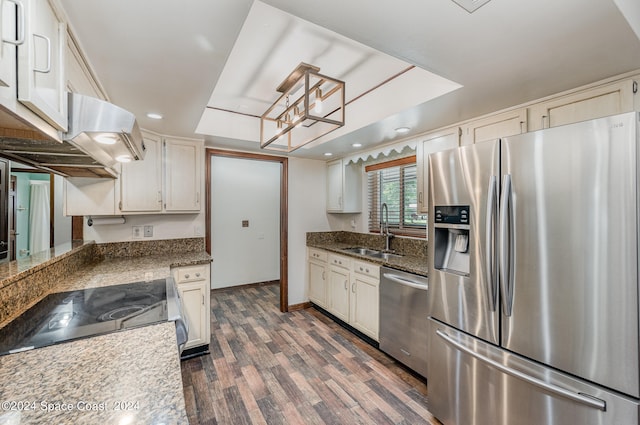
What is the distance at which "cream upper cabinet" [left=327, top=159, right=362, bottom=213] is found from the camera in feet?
12.6

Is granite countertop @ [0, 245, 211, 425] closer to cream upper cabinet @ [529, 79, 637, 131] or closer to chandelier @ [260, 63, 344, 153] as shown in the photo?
chandelier @ [260, 63, 344, 153]

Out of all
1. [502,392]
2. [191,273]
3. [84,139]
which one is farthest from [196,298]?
[502,392]

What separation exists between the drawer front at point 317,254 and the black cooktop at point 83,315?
219cm

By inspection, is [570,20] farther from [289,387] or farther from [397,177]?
[289,387]

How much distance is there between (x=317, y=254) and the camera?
3861 millimetres

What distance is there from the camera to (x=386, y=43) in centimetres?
132

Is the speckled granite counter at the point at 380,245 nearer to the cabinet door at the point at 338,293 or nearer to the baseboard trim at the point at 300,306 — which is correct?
the cabinet door at the point at 338,293

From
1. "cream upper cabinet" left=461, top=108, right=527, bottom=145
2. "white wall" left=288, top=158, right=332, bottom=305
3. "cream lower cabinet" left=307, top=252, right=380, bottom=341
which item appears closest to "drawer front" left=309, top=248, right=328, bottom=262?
"cream lower cabinet" left=307, top=252, right=380, bottom=341

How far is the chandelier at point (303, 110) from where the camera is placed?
191cm

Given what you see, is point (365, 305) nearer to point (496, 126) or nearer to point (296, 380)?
point (296, 380)

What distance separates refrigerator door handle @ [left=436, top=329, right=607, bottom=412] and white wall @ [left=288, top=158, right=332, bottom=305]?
2508mm

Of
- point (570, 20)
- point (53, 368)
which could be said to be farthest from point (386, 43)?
point (53, 368)

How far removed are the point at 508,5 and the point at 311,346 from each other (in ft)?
9.72

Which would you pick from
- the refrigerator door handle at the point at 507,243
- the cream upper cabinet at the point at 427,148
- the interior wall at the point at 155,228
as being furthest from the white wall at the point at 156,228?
the refrigerator door handle at the point at 507,243
